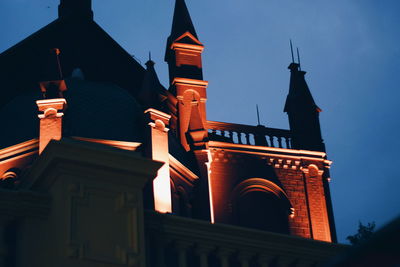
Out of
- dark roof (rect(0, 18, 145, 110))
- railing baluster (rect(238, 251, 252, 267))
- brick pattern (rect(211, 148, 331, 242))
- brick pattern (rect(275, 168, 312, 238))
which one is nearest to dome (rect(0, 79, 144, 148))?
dark roof (rect(0, 18, 145, 110))

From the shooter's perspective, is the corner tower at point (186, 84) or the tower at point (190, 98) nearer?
the tower at point (190, 98)

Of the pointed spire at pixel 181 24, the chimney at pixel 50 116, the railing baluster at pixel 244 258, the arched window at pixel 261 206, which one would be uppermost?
the pointed spire at pixel 181 24

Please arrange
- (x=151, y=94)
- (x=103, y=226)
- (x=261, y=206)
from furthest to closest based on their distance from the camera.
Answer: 1. (x=261, y=206)
2. (x=151, y=94)
3. (x=103, y=226)

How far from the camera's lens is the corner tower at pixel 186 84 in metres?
30.3

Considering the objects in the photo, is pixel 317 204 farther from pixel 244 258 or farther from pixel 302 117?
pixel 244 258

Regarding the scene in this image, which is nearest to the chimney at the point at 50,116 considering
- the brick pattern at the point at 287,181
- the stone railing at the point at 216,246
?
the brick pattern at the point at 287,181

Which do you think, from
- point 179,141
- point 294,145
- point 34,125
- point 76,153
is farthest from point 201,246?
point 294,145

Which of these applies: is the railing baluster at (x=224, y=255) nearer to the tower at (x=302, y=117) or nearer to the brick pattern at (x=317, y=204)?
Answer: the brick pattern at (x=317, y=204)

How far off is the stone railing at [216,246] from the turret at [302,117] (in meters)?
20.5

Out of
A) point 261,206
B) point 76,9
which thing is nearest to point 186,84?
point 261,206

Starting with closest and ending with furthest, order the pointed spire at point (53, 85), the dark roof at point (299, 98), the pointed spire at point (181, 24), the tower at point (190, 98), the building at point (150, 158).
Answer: the building at point (150, 158) < the pointed spire at point (53, 85) < the tower at point (190, 98) < the pointed spire at point (181, 24) < the dark roof at point (299, 98)

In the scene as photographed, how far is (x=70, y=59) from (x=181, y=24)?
5794mm

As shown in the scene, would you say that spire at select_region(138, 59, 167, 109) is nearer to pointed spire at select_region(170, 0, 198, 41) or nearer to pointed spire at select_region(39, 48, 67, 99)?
pointed spire at select_region(39, 48, 67, 99)

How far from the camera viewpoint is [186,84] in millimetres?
32562
